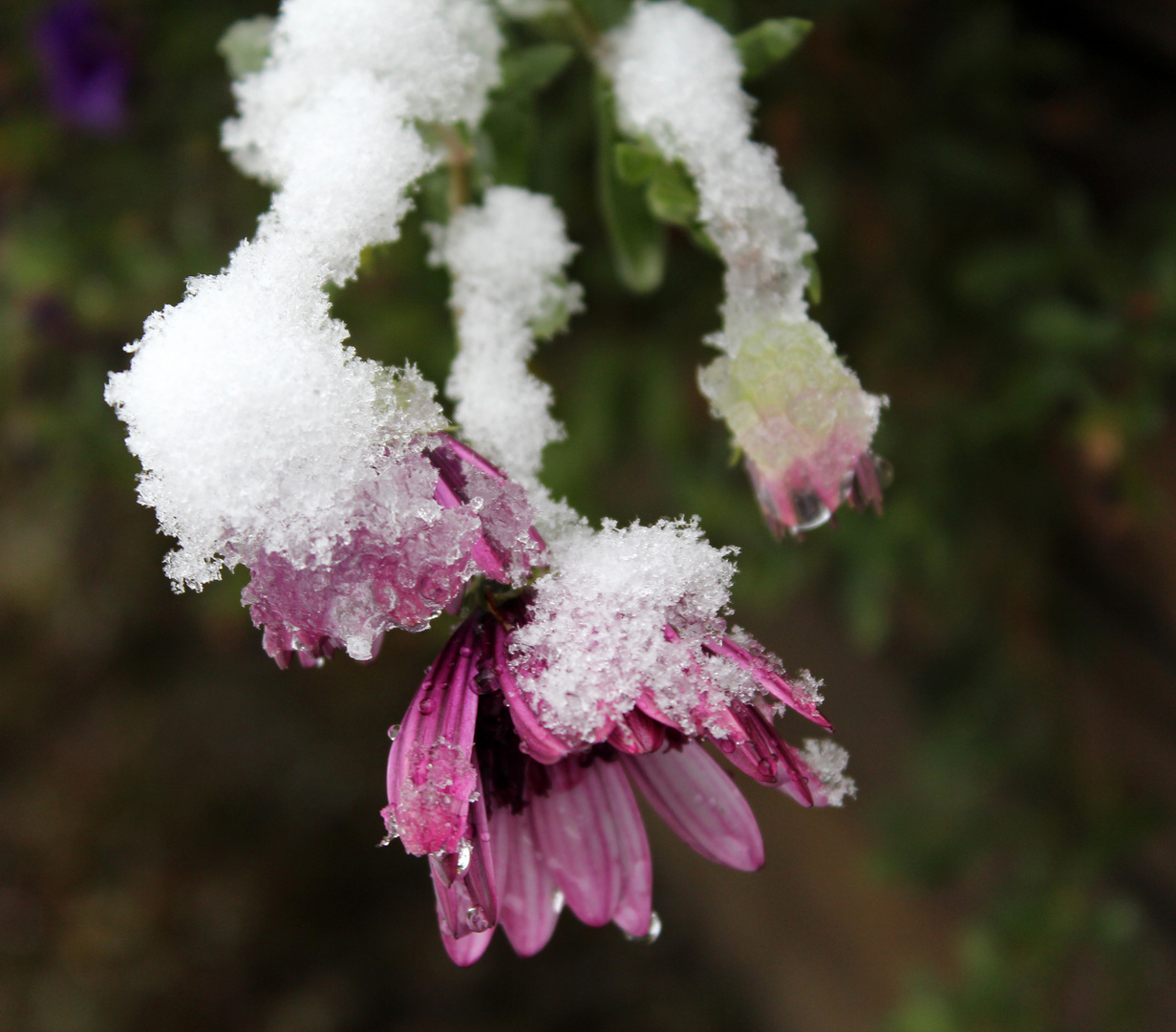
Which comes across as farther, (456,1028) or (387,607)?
(456,1028)

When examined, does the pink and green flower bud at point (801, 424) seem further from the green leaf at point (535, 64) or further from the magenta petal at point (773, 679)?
the green leaf at point (535, 64)

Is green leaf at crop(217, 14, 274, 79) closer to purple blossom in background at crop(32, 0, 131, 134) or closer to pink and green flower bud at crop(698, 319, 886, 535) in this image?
pink and green flower bud at crop(698, 319, 886, 535)

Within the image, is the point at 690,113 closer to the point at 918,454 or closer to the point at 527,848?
the point at 527,848

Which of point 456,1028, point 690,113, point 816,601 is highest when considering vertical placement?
point 690,113

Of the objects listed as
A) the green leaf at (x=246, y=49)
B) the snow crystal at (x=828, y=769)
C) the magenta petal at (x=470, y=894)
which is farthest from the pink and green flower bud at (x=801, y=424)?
the green leaf at (x=246, y=49)

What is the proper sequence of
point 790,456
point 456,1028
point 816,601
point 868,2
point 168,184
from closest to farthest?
point 790,456, point 868,2, point 168,184, point 816,601, point 456,1028

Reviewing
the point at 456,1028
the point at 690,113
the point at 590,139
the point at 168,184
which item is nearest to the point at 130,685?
the point at 456,1028

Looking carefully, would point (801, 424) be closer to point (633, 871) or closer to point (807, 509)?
point (807, 509)
